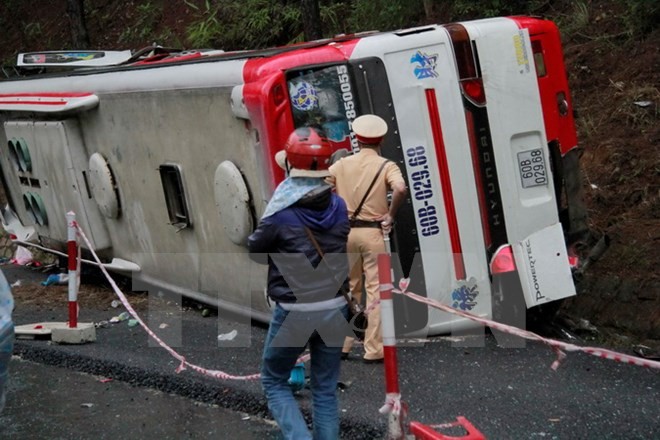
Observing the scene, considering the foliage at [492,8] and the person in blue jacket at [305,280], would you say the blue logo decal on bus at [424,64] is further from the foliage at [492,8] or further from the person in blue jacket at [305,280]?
the foliage at [492,8]

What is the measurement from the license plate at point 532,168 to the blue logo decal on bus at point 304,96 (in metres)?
1.73

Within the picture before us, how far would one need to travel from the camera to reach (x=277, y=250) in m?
5.41

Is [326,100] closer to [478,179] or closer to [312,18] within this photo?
[478,179]

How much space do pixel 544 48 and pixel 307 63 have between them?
194 centimetres

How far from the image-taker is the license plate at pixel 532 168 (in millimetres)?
8109

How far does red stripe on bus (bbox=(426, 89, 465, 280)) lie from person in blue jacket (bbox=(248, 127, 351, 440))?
2390 mm

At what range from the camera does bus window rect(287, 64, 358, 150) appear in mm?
7516

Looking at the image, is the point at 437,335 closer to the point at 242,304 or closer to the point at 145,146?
the point at 242,304

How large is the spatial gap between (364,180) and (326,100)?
0.75 m

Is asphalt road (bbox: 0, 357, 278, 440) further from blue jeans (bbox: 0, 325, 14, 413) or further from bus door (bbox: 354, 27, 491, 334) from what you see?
bus door (bbox: 354, 27, 491, 334)

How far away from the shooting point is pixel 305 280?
5.39m

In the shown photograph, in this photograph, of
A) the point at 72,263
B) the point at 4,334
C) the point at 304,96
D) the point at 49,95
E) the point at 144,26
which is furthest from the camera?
the point at 144,26

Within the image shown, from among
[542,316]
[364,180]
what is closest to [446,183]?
[364,180]

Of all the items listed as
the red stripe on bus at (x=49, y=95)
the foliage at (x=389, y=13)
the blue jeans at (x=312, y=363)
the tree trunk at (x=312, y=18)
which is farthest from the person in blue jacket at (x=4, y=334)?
the foliage at (x=389, y=13)
